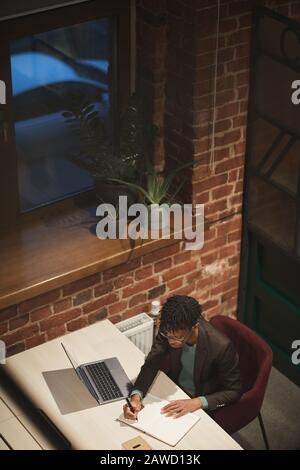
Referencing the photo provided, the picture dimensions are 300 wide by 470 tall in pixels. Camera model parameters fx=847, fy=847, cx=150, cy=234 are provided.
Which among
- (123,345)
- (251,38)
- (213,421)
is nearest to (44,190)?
(123,345)

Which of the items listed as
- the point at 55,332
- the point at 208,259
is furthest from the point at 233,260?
the point at 55,332

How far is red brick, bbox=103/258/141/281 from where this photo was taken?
15.8 feet

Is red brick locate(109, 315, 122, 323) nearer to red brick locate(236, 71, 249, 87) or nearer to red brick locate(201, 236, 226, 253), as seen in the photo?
red brick locate(201, 236, 226, 253)

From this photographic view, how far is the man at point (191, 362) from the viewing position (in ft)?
13.5

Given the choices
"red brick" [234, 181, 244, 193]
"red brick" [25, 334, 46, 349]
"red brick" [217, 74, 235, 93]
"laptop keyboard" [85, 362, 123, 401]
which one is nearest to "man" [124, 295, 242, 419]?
"laptop keyboard" [85, 362, 123, 401]

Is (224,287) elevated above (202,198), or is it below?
below

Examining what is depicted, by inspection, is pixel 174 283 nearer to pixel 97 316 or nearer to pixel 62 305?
pixel 97 316

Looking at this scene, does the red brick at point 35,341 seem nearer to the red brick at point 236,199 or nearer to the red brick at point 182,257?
the red brick at point 182,257

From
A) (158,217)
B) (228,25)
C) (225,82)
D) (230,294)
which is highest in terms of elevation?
(228,25)

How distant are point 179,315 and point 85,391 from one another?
610mm

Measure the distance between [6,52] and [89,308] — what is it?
149 centimetres

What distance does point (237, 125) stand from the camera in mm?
4977

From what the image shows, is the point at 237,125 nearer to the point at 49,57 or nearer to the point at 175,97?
the point at 175,97

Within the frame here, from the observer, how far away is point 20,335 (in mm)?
4609
